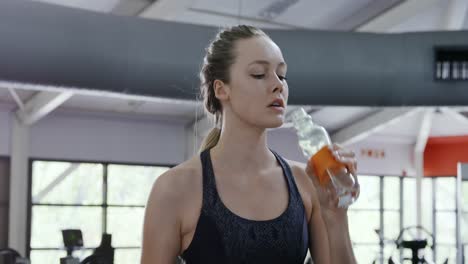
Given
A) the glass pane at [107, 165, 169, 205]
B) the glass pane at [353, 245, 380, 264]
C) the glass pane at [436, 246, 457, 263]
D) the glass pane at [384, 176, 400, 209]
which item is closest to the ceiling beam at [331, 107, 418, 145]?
the glass pane at [384, 176, 400, 209]

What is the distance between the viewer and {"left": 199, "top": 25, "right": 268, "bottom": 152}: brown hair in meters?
1.16

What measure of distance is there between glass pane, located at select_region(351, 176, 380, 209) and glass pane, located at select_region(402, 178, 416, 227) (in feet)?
1.80

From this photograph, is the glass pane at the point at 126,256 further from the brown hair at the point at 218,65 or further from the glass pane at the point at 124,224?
the brown hair at the point at 218,65

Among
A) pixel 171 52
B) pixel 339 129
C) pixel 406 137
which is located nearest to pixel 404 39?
pixel 171 52

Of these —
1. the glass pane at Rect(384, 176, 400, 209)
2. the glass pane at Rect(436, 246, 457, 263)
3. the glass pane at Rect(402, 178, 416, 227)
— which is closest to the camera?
the glass pane at Rect(436, 246, 457, 263)

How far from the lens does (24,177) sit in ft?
24.6

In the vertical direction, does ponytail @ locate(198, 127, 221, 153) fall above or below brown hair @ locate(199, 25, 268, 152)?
below

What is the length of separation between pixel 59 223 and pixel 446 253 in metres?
5.95

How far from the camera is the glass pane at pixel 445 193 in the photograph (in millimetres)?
10594

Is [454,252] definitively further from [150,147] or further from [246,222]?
[246,222]

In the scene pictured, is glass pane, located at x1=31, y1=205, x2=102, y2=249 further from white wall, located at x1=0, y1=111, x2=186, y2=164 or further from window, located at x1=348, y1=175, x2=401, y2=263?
window, located at x1=348, y1=175, x2=401, y2=263

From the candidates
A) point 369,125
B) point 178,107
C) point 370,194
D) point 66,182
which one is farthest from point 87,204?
point 370,194

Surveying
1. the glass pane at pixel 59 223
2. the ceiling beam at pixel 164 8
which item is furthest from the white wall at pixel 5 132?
the ceiling beam at pixel 164 8

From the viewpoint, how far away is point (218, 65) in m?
1.17
